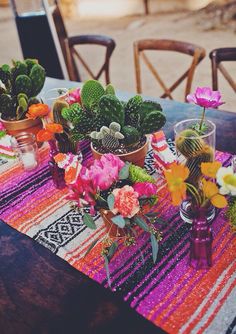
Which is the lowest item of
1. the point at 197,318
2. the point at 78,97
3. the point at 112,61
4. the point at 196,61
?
the point at 112,61

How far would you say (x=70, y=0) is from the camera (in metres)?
6.66

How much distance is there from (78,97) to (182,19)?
15.9ft

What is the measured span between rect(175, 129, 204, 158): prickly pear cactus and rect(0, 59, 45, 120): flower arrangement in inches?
19.8

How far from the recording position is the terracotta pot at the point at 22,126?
3.68 feet

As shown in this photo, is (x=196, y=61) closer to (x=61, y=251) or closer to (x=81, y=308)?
(x=61, y=251)

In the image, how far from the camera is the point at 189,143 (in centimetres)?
79

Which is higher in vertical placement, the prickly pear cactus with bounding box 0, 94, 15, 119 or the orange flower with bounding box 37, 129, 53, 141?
the prickly pear cactus with bounding box 0, 94, 15, 119

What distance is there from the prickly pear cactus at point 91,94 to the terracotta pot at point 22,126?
0.29 metres

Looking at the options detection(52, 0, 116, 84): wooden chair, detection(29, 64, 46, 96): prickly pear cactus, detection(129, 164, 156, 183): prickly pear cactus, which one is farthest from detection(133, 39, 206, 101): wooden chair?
detection(129, 164, 156, 183): prickly pear cactus

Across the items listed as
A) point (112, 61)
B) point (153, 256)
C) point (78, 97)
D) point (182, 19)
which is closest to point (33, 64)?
point (78, 97)

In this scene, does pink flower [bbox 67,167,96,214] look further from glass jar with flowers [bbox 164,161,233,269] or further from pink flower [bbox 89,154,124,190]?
glass jar with flowers [bbox 164,161,233,269]

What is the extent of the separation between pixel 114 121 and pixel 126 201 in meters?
0.23

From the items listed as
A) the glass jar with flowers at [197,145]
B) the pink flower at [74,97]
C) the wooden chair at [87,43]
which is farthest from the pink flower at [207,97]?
the wooden chair at [87,43]

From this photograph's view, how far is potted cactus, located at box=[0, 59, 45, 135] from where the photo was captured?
109 centimetres
